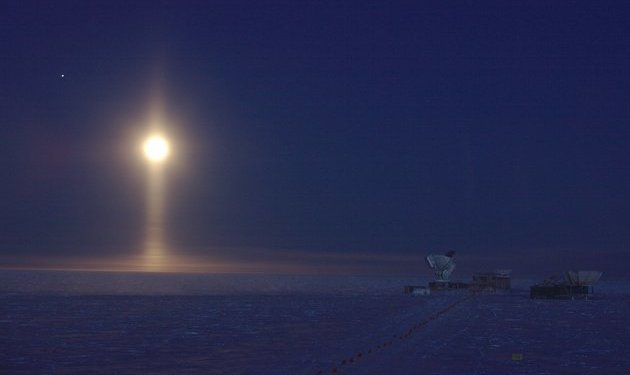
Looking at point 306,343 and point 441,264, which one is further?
point 441,264

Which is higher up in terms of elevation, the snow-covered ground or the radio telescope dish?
the radio telescope dish

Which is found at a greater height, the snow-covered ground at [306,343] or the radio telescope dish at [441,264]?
the radio telescope dish at [441,264]

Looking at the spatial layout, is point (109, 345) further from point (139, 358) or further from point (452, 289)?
point (452, 289)

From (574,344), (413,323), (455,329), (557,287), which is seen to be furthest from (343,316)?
(557,287)

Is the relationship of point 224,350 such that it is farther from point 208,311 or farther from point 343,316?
point 208,311

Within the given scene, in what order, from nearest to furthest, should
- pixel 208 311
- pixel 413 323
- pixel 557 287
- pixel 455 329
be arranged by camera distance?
1. pixel 455 329
2. pixel 413 323
3. pixel 208 311
4. pixel 557 287

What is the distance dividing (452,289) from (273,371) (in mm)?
117997

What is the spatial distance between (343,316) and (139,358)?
28150 millimetres

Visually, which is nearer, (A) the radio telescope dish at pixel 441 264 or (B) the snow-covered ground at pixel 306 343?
(B) the snow-covered ground at pixel 306 343

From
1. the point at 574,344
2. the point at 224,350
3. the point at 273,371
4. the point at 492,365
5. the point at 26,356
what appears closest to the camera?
the point at 273,371

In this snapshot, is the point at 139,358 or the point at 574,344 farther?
the point at 574,344

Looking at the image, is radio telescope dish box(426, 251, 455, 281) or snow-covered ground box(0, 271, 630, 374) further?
radio telescope dish box(426, 251, 455, 281)

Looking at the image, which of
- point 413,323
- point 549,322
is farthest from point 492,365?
point 549,322

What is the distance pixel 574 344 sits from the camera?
3825cm
